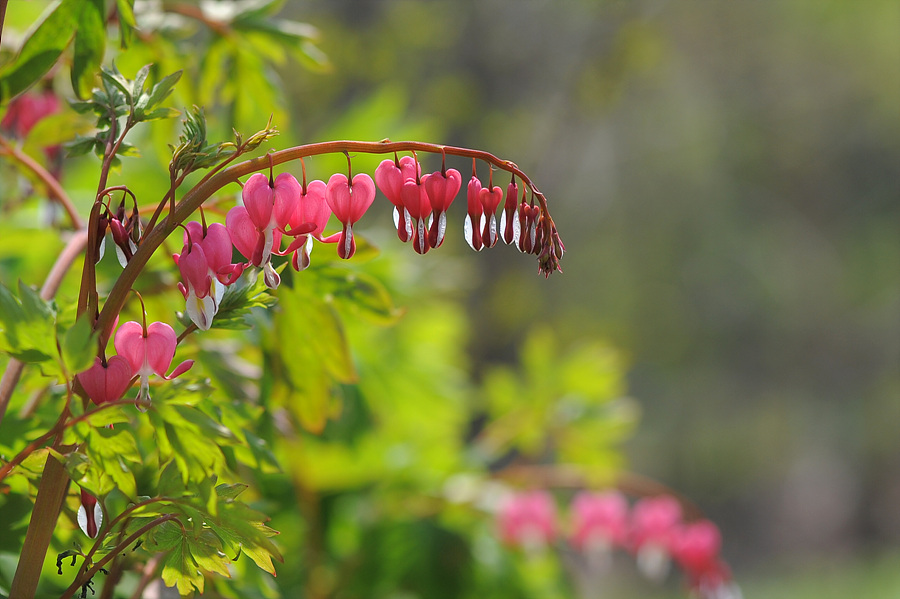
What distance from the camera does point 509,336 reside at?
377 cm

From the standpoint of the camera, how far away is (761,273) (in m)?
9.65

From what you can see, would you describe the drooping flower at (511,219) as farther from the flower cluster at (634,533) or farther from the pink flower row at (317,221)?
the flower cluster at (634,533)

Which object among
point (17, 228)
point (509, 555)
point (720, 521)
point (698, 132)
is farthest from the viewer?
point (720, 521)

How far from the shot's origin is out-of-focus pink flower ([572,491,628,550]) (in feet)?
4.93

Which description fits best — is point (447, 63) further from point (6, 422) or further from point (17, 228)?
point (6, 422)

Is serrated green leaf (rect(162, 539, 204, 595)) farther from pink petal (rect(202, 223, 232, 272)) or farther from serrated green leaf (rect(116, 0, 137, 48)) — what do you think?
serrated green leaf (rect(116, 0, 137, 48))

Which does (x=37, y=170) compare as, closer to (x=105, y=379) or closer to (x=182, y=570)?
(x=105, y=379)

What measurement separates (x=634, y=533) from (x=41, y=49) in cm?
132

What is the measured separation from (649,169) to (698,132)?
0.72 metres

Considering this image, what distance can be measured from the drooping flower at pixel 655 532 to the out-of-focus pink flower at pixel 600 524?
3cm

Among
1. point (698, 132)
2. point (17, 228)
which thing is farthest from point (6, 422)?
point (698, 132)

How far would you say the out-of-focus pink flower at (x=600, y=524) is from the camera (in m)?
1.50

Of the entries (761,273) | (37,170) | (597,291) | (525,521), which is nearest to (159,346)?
(37,170)

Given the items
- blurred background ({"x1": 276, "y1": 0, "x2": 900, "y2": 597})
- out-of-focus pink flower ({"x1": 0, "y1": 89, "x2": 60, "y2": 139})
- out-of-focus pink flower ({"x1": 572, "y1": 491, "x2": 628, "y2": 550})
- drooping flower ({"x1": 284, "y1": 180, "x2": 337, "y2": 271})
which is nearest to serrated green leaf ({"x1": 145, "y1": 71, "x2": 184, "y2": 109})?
drooping flower ({"x1": 284, "y1": 180, "x2": 337, "y2": 271})
